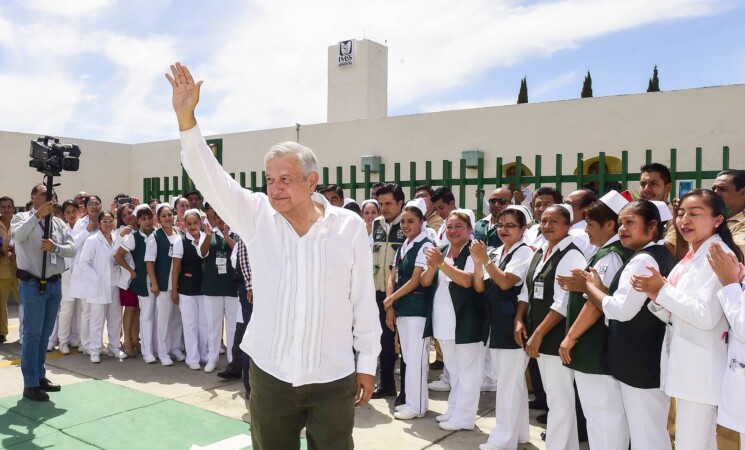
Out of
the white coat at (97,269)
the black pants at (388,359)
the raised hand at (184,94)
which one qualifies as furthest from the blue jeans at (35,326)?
the raised hand at (184,94)

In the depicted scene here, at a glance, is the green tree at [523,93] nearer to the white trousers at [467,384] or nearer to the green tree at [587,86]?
the green tree at [587,86]

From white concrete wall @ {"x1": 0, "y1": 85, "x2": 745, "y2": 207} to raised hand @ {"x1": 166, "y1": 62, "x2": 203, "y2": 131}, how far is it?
983 cm

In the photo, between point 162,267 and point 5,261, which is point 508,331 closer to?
point 162,267

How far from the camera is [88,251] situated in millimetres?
6836

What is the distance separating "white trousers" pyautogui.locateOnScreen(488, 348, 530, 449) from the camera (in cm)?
400

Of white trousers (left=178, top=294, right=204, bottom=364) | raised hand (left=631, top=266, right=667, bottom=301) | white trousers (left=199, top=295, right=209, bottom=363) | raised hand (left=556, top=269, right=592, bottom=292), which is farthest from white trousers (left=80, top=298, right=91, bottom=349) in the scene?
raised hand (left=631, top=266, right=667, bottom=301)

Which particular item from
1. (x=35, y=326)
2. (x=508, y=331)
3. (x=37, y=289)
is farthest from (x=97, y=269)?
(x=508, y=331)

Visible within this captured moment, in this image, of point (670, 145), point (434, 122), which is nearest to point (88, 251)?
Result: point (434, 122)

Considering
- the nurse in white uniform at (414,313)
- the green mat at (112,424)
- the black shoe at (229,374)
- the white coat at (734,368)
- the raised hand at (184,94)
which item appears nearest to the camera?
the raised hand at (184,94)

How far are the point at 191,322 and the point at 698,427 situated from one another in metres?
5.17

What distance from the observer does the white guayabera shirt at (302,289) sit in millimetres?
2371

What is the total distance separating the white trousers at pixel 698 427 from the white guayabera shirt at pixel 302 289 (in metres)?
1.64

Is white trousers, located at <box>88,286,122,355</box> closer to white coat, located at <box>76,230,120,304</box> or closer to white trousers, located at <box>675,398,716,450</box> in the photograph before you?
white coat, located at <box>76,230,120,304</box>

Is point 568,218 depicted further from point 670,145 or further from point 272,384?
point 670,145
